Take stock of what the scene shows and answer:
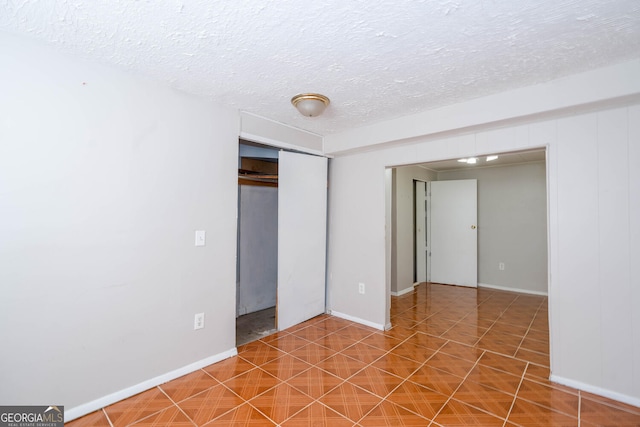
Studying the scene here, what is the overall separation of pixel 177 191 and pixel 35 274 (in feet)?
3.16

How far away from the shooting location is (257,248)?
4.04 metres

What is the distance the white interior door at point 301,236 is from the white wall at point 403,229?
4.90 feet

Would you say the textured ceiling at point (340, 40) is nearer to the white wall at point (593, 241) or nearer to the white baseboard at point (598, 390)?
the white wall at point (593, 241)

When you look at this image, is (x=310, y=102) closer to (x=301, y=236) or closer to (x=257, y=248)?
(x=301, y=236)

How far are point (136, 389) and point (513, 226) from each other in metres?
5.65

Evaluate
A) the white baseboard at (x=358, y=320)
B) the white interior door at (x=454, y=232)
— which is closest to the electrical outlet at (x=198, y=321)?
the white baseboard at (x=358, y=320)

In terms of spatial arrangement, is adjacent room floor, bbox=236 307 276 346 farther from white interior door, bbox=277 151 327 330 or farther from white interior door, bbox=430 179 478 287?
white interior door, bbox=430 179 478 287

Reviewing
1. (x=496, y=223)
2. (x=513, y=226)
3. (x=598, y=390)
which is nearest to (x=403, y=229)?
(x=496, y=223)

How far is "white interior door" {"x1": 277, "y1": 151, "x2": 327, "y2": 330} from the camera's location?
3.31 m

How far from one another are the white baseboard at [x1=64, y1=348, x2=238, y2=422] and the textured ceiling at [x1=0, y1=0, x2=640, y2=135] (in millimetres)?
2196

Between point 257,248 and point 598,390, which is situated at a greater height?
point 257,248

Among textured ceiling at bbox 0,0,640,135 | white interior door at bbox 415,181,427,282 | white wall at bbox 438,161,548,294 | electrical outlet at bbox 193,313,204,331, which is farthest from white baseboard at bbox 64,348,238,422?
white wall at bbox 438,161,548,294

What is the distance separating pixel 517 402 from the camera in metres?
2.00

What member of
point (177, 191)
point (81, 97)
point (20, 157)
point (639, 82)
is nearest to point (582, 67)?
point (639, 82)
